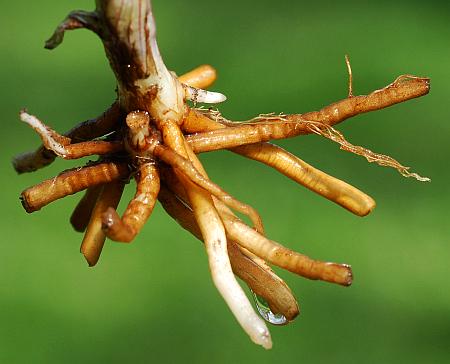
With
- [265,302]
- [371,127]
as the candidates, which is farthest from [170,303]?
[265,302]

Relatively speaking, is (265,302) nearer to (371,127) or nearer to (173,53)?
(371,127)

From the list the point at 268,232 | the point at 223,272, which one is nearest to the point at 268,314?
the point at 223,272

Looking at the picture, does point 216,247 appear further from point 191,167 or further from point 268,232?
point 268,232

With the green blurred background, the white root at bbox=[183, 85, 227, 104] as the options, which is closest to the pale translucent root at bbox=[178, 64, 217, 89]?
the white root at bbox=[183, 85, 227, 104]

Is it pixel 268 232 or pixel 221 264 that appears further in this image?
pixel 268 232

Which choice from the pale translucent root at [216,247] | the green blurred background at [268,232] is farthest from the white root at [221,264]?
the green blurred background at [268,232]

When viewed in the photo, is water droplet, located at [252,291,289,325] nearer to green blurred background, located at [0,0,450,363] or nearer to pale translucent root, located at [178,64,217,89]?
pale translucent root, located at [178,64,217,89]

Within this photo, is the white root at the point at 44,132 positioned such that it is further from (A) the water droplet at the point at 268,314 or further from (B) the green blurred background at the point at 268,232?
(B) the green blurred background at the point at 268,232
